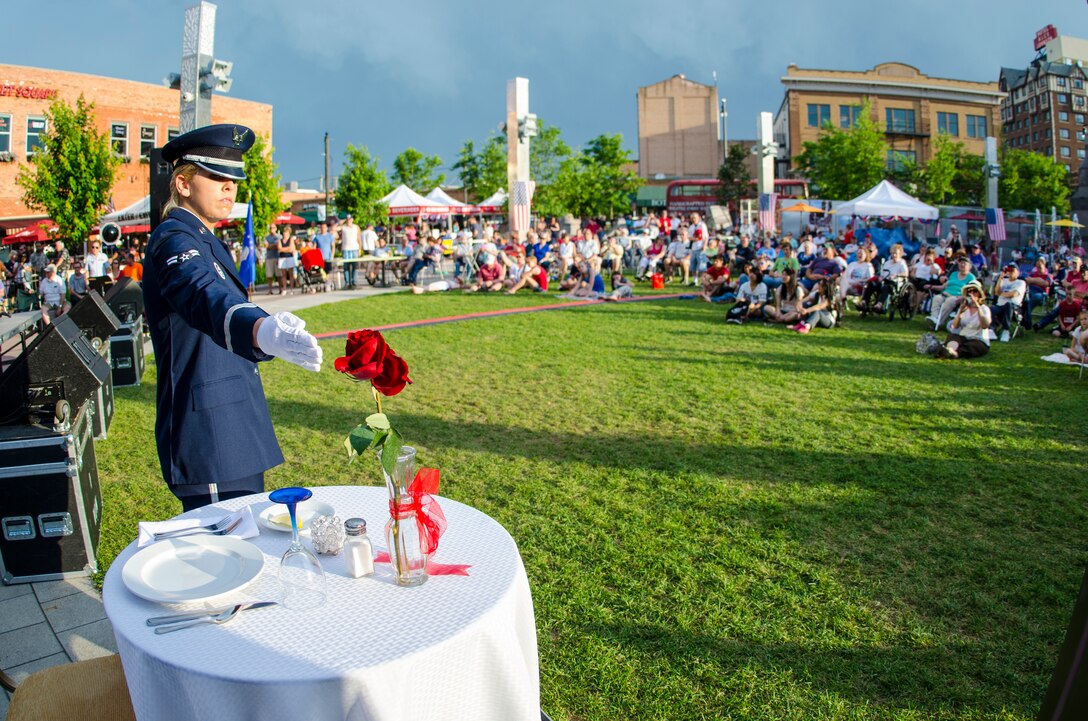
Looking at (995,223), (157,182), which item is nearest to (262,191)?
(157,182)

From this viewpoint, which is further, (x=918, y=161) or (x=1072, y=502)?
(x=918, y=161)

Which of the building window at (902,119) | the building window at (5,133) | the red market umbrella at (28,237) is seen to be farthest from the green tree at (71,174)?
the building window at (902,119)

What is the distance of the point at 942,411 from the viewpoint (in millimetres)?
7242

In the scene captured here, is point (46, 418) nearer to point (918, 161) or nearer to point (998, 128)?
point (918, 161)

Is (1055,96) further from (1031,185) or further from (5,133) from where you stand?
(5,133)

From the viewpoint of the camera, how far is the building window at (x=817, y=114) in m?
69.2

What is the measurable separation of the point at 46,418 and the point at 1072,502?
6.20 metres

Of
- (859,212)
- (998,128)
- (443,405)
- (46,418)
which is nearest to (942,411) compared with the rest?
(443,405)

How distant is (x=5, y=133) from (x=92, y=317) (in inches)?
1427

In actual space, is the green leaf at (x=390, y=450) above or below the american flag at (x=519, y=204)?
below

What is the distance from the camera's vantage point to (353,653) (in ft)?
5.47

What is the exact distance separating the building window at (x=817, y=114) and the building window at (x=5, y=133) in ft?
198

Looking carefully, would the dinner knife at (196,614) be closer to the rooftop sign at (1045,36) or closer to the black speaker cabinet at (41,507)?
the black speaker cabinet at (41,507)

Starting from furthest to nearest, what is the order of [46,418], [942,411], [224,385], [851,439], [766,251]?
[766,251], [942,411], [851,439], [46,418], [224,385]
